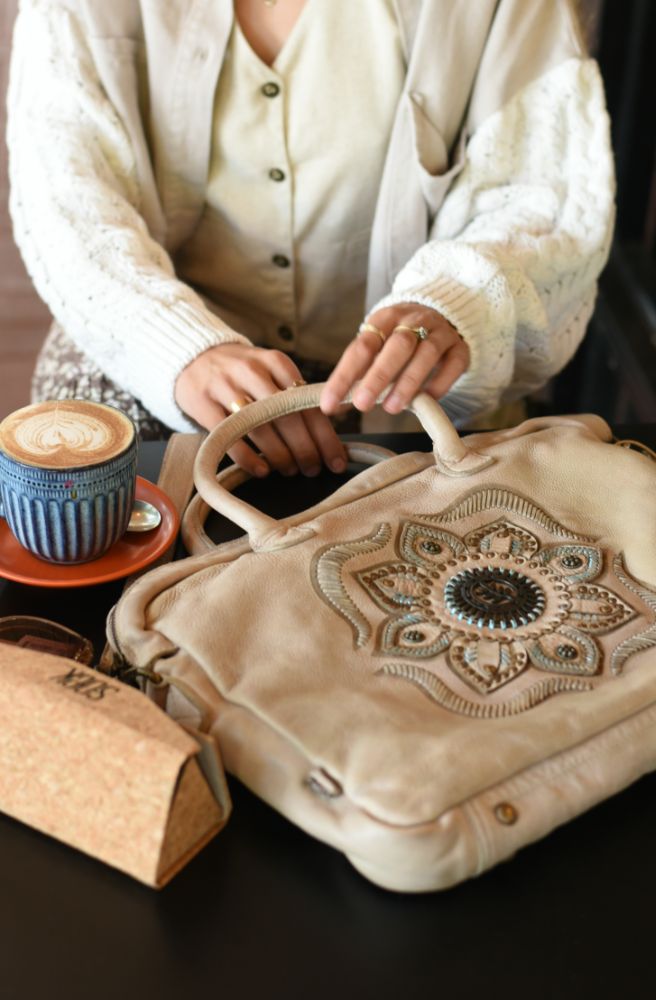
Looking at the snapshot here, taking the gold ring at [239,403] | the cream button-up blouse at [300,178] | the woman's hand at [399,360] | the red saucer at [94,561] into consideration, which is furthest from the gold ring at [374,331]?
the cream button-up blouse at [300,178]

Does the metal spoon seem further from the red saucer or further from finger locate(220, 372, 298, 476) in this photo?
finger locate(220, 372, 298, 476)

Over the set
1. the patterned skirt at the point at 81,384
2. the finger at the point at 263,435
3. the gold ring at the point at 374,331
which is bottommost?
the patterned skirt at the point at 81,384

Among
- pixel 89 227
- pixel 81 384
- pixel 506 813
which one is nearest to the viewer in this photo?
pixel 506 813

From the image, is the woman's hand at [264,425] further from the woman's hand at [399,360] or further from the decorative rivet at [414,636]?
the decorative rivet at [414,636]

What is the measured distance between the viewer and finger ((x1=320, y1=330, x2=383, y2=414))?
2.53 feet

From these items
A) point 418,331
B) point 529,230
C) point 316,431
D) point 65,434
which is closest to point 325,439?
point 316,431

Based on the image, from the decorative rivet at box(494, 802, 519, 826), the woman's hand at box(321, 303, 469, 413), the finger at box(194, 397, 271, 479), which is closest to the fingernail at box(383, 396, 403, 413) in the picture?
the woman's hand at box(321, 303, 469, 413)

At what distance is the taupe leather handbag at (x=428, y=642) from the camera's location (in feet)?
1.65

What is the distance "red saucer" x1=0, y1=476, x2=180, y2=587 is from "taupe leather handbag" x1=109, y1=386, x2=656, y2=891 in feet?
0.08

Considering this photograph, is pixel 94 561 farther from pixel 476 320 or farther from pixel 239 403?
pixel 476 320

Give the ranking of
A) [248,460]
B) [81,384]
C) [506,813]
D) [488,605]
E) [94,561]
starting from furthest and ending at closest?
[81,384]
[248,460]
[94,561]
[488,605]
[506,813]

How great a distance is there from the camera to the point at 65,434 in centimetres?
69

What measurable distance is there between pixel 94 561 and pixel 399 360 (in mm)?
269

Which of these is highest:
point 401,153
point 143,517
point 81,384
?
point 401,153
